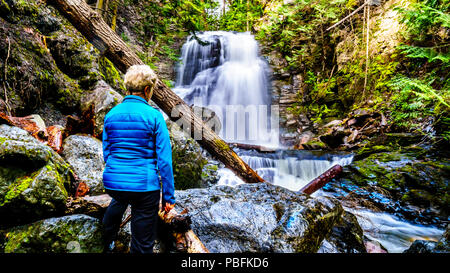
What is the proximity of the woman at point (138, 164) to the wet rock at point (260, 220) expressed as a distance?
90 centimetres

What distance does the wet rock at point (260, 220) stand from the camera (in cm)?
241

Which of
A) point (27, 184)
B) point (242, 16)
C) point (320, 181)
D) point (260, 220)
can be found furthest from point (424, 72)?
point (242, 16)

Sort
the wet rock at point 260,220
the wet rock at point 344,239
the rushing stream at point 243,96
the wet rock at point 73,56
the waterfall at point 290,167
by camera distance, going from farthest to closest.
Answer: the rushing stream at point 243,96, the waterfall at point 290,167, the wet rock at point 73,56, the wet rock at point 344,239, the wet rock at point 260,220

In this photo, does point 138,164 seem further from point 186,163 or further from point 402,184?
point 402,184

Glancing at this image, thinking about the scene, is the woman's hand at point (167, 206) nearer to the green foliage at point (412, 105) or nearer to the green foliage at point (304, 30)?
the green foliage at point (412, 105)

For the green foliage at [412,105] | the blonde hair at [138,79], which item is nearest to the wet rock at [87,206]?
the blonde hair at [138,79]

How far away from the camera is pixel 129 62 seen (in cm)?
372

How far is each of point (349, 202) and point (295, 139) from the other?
5.60m

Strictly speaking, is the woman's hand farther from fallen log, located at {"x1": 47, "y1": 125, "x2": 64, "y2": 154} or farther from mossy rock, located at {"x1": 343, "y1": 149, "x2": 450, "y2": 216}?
mossy rock, located at {"x1": 343, "y1": 149, "x2": 450, "y2": 216}

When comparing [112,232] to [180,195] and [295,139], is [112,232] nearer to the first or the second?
[180,195]

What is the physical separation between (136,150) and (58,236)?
1172 millimetres

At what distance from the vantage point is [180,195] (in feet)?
11.0
